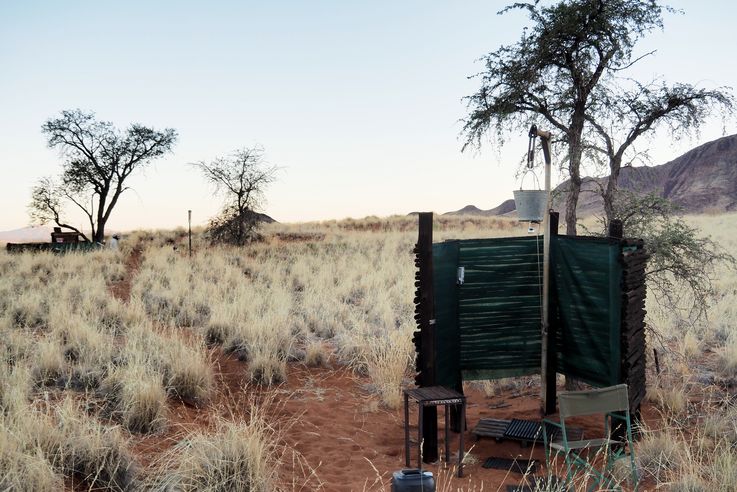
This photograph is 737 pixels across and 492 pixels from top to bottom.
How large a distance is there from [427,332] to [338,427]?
1686 millimetres

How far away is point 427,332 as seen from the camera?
19.8 ft

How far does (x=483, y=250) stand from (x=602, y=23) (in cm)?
407

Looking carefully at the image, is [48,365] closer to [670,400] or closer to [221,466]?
[221,466]

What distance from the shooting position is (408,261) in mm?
20297

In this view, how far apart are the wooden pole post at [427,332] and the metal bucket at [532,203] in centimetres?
116

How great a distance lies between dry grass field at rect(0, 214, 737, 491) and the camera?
4.94 meters

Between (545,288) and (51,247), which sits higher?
(51,247)

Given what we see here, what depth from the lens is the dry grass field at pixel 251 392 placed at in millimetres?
4938

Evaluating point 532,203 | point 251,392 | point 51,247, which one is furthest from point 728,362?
point 51,247

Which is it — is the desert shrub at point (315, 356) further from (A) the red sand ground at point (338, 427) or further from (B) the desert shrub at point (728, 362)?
(B) the desert shrub at point (728, 362)

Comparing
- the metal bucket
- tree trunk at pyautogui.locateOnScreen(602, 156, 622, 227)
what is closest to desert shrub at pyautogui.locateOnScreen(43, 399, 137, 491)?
the metal bucket

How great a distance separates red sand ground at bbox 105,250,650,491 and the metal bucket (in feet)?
8.06

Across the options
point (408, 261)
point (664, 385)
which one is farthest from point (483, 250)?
point (408, 261)

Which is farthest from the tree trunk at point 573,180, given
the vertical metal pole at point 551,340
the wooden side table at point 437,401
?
the wooden side table at point 437,401
